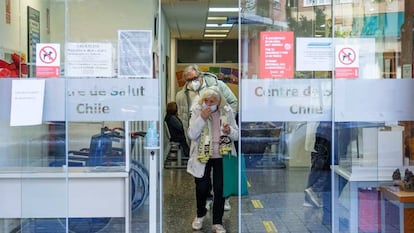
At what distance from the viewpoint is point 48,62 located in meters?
3.80

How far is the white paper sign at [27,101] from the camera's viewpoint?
12.3 feet

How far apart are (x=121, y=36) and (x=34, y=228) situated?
168cm

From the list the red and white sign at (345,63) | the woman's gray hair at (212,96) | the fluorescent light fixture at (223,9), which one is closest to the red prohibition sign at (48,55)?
the woman's gray hair at (212,96)

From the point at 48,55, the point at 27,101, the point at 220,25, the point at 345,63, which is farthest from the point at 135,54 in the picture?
the point at 220,25

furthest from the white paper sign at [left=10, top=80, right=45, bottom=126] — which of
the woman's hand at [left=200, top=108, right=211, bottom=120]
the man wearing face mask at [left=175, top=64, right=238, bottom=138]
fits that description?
the man wearing face mask at [left=175, top=64, right=238, bottom=138]

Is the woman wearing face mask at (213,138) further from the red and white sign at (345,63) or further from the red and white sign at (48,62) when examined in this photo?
the red and white sign at (48,62)

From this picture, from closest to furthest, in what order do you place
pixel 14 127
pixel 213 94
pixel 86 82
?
1. pixel 86 82
2. pixel 14 127
3. pixel 213 94

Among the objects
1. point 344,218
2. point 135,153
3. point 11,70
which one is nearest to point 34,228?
point 135,153

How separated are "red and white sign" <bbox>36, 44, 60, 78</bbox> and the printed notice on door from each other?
18.0 inches

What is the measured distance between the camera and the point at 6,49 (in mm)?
4211

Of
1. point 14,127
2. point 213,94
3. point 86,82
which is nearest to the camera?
point 86,82

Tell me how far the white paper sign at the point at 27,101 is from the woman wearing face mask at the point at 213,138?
1524mm

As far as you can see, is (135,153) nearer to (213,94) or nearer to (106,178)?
(106,178)

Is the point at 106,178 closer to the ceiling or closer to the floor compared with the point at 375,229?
closer to the ceiling
